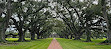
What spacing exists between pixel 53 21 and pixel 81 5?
29302mm

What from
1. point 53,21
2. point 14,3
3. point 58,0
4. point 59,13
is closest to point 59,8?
point 59,13

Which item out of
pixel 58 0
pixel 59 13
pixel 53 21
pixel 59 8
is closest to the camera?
pixel 58 0

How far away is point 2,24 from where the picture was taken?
24594 mm

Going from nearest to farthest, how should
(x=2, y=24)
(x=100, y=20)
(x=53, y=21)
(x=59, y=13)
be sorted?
(x=2, y=24) → (x=100, y=20) → (x=59, y=13) → (x=53, y=21)

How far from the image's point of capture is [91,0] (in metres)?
32.7

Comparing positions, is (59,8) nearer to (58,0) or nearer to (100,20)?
(58,0)

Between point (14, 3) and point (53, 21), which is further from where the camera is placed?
point (53, 21)

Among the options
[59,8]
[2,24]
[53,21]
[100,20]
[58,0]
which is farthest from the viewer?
[53,21]

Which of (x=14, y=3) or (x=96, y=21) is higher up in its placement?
(x=14, y=3)

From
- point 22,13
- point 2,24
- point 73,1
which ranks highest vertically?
point 73,1

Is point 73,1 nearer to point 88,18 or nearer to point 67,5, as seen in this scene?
point 67,5

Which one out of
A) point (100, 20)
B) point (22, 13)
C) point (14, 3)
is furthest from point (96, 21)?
point (14, 3)

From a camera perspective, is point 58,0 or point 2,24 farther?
point 58,0

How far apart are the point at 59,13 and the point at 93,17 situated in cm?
1127
